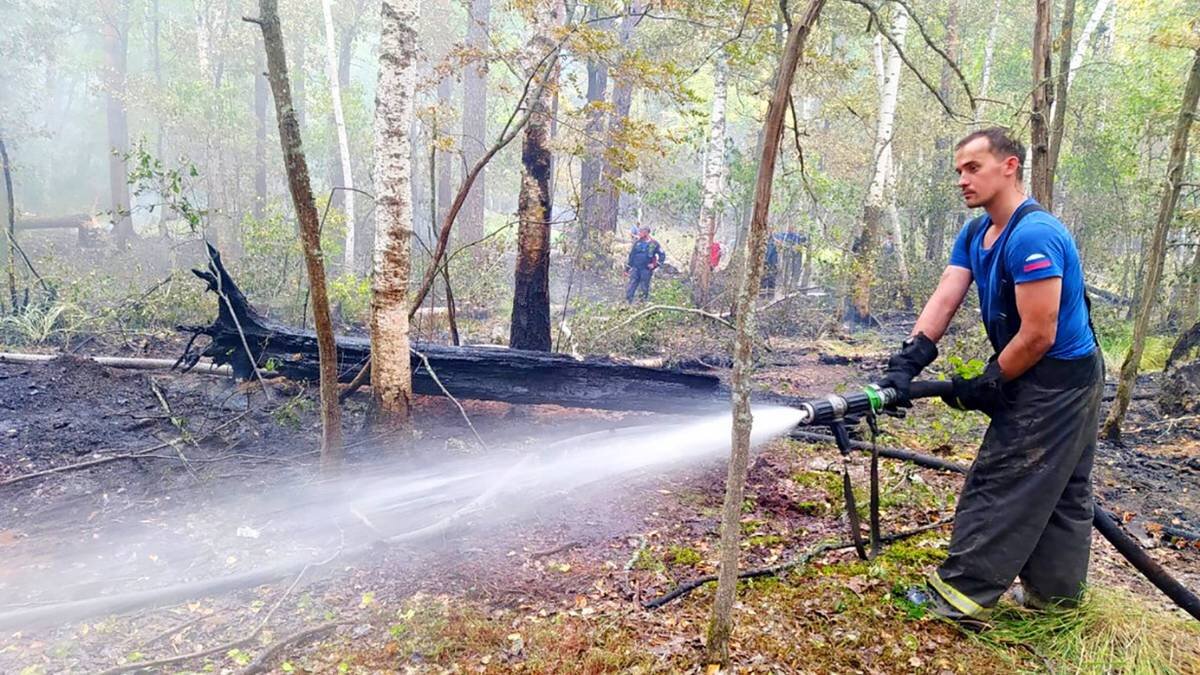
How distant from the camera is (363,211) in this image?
27.1 meters

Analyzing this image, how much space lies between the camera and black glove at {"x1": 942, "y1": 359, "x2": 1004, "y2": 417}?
3113mm

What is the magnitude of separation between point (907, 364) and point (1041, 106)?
10.9 feet

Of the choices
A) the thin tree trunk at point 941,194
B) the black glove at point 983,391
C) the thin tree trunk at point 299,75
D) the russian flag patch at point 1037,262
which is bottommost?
the black glove at point 983,391

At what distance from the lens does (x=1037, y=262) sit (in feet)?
9.40

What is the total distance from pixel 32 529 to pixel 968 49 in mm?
30277

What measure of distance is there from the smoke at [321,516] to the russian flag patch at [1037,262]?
1243 millimetres

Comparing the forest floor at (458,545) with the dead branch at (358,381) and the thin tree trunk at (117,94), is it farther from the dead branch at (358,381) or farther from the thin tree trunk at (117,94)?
the thin tree trunk at (117,94)

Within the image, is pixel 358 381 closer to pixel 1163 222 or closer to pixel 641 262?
pixel 1163 222

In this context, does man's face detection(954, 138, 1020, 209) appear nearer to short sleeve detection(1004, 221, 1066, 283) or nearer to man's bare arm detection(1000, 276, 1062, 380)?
short sleeve detection(1004, 221, 1066, 283)

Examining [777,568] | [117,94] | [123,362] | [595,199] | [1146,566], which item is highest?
[117,94]

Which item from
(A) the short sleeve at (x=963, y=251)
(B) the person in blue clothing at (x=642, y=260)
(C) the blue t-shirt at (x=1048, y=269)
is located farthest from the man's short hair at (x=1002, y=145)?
(B) the person in blue clothing at (x=642, y=260)

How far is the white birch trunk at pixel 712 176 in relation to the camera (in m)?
14.9

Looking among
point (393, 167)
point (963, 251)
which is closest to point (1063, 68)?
point (963, 251)

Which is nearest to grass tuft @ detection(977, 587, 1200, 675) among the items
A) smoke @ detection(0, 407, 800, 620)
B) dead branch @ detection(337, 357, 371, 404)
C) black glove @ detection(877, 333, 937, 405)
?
black glove @ detection(877, 333, 937, 405)
